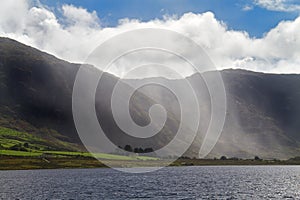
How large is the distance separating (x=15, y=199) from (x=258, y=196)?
59787mm

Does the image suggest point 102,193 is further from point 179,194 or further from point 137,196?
point 179,194

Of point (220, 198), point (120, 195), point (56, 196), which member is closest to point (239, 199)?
point (220, 198)

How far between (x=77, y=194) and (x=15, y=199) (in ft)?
55.4

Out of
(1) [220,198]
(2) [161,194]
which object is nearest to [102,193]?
(2) [161,194]

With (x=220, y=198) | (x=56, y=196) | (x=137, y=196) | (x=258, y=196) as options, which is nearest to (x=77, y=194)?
(x=56, y=196)

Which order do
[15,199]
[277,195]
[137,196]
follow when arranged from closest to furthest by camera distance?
[15,199]
[137,196]
[277,195]

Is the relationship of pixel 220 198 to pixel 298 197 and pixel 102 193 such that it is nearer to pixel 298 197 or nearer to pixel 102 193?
pixel 298 197

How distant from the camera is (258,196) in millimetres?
102938

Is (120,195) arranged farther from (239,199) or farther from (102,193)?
(239,199)

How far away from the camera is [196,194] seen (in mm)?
105500

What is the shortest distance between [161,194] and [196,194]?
30.4 ft

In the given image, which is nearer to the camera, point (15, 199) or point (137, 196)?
point (15, 199)

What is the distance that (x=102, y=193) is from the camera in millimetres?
107688

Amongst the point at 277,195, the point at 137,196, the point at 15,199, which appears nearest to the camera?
the point at 15,199
